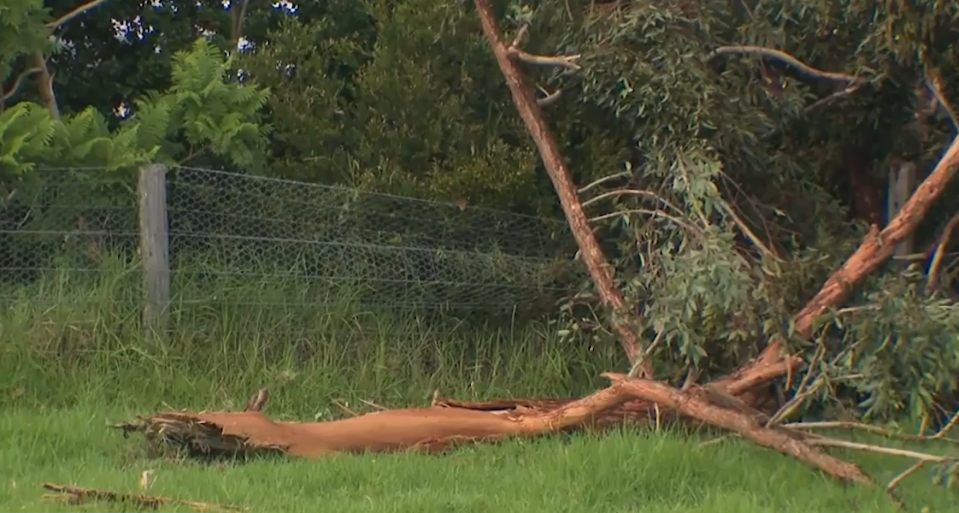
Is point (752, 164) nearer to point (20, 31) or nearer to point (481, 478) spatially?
point (481, 478)

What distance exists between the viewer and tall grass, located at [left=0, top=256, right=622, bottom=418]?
23.2ft

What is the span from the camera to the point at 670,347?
22.8 feet

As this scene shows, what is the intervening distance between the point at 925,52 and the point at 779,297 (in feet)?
6.57

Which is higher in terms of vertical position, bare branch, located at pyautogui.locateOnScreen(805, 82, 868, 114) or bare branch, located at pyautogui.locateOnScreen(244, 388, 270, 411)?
bare branch, located at pyautogui.locateOnScreen(805, 82, 868, 114)

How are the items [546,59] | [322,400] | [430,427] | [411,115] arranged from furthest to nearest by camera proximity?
[411,115], [546,59], [322,400], [430,427]

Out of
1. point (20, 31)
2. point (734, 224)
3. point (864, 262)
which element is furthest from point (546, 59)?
point (20, 31)

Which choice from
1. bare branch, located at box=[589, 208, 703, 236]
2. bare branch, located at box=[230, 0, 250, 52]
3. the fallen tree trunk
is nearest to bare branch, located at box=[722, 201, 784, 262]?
bare branch, located at box=[589, 208, 703, 236]

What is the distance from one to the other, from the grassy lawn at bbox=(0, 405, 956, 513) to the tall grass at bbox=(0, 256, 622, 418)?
0.91 metres

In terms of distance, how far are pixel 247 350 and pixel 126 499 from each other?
2630 millimetres

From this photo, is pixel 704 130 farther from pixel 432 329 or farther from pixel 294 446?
pixel 294 446

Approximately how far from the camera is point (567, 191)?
767 cm

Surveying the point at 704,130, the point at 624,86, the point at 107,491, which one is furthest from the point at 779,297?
the point at 107,491

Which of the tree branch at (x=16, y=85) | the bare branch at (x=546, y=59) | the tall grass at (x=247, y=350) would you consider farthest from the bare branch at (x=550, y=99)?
the tree branch at (x=16, y=85)

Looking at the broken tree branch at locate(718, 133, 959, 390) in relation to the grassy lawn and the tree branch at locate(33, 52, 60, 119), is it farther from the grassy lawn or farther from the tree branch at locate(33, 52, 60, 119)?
the tree branch at locate(33, 52, 60, 119)
